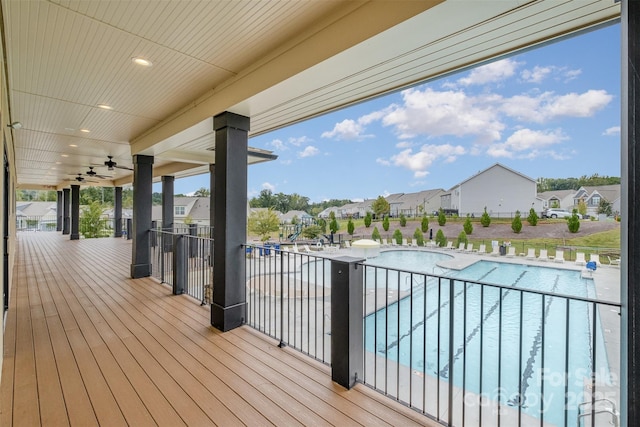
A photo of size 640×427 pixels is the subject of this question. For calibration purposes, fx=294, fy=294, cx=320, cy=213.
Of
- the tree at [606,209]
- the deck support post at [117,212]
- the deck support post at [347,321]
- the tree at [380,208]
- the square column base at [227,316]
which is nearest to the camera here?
the tree at [606,209]

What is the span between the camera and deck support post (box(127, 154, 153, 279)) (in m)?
5.96

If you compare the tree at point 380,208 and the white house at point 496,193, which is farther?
the tree at point 380,208

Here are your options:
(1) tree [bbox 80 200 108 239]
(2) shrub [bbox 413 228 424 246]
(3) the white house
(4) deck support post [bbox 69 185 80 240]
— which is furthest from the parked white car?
(1) tree [bbox 80 200 108 239]

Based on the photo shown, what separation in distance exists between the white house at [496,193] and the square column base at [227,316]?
2169 centimetres

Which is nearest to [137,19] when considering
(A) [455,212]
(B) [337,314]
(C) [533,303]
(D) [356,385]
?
(B) [337,314]

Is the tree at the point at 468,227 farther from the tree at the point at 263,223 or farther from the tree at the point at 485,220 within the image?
the tree at the point at 263,223

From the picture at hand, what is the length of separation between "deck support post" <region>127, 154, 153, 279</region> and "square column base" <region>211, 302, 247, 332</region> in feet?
11.0

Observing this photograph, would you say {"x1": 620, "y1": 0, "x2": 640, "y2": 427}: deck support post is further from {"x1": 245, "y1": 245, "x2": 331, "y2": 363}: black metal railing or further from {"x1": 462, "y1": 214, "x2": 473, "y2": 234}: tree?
{"x1": 462, "y1": 214, "x2": 473, "y2": 234}: tree

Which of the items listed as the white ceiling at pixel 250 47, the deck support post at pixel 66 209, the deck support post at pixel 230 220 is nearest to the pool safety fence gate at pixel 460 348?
the deck support post at pixel 230 220

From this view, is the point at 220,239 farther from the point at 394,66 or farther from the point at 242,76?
the point at 394,66

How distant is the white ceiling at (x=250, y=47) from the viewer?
77.3 inches

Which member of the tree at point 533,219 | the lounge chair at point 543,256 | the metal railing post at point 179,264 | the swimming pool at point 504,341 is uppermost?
the tree at point 533,219

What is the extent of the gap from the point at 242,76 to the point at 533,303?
9.79 metres

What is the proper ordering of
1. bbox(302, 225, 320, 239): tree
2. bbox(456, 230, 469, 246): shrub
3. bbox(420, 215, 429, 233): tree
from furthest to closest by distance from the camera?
bbox(302, 225, 320, 239): tree
bbox(420, 215, 429, 233): tree
bbox(456, 230, 469, 246): shrub
